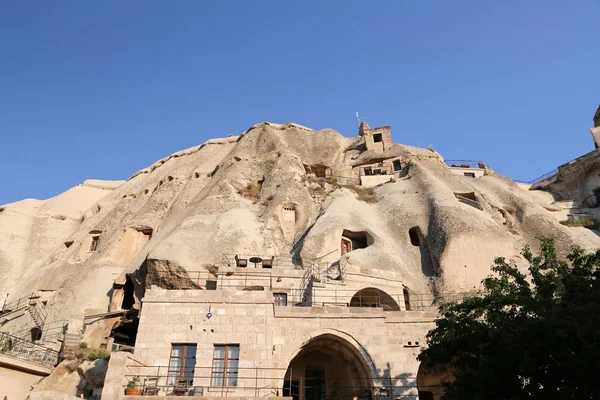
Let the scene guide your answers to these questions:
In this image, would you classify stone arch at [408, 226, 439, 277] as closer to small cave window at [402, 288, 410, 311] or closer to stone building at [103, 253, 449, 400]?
small cave window at [402, 288, 410, 311]

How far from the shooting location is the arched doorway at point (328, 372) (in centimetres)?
2011

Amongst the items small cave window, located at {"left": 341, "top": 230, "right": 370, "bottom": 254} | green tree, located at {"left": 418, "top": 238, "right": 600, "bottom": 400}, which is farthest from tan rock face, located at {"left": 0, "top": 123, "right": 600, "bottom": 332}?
green tree, located at {"left": 418, "top": 238, "right": 600, "bottom": 400}

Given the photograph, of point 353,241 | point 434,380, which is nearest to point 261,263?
point 353,241

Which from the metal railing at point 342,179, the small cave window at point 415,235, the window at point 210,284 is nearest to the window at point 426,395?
the small cave window at point 415,235

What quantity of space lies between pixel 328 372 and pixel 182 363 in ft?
24.4

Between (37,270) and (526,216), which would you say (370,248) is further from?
(37,270)

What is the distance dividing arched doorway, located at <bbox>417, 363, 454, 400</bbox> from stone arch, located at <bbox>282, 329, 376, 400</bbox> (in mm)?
3555

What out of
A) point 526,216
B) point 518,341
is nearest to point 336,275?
point 518,341

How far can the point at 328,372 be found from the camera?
2222 centimetres

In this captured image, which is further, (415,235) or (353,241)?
(415,235)

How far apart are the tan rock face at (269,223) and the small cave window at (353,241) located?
15.9 inches

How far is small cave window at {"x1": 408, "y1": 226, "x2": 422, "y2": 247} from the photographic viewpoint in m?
32.1

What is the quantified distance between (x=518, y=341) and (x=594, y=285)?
2880 millimetres

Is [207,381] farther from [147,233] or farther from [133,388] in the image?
[147,233]
